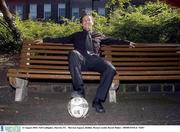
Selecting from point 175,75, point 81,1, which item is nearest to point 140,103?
point 175,75

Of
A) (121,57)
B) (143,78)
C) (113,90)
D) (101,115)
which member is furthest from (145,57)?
(101,115)

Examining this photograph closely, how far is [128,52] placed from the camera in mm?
7812

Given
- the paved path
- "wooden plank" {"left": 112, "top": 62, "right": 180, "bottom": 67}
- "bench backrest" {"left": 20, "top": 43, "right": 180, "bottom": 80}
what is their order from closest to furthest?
the paved path, "bench backrest" {"left": 20, "top": 43, "right": 180, "bottom": 80}, "wooden plank" {"left": 112, "top": 62, "right": 180, "bottom": 67}

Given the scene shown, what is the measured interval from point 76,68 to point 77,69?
2 centimetres

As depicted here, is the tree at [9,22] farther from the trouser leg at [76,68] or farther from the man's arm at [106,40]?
the trouser leg at [76,68]

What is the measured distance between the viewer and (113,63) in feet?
25.2

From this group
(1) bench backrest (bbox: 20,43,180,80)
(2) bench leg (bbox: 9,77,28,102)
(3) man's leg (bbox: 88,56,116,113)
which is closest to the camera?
(3) man's leg (bbox: 88,56,116,113)

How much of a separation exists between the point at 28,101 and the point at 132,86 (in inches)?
69.8

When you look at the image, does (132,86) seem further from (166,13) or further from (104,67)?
(166,13)

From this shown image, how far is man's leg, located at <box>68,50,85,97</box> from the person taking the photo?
6637 mm

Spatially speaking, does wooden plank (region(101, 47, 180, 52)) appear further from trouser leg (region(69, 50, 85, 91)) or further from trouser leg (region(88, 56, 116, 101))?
trouser leg (region(69, 50, 85, 91))

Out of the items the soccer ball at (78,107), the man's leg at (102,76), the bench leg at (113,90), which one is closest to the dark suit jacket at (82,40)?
the man's leg at (102,76)

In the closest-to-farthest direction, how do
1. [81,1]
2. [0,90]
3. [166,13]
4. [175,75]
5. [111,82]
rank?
[111,82] → [175,75] → [0,90] → [166,13] → [81,1]

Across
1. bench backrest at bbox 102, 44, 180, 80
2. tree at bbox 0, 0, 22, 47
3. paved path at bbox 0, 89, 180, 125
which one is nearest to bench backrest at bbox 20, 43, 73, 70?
paved path at bbox 0, 89, 180, 125
